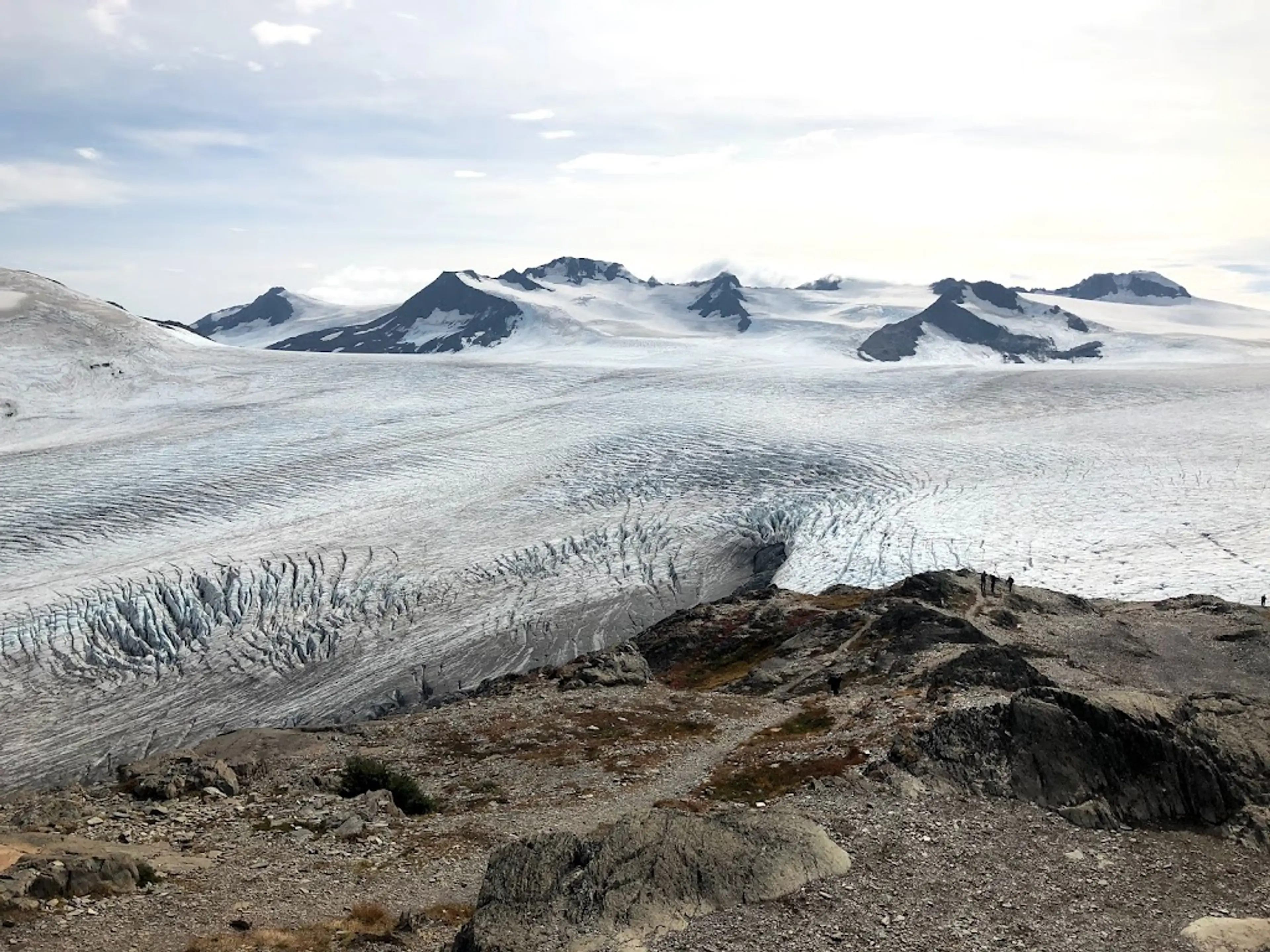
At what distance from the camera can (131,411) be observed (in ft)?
248

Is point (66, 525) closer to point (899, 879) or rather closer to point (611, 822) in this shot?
point (611, 822)

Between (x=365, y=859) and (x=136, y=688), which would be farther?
(x=136, y=688)

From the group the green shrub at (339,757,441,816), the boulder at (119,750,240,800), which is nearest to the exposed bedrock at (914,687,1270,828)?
the green shrub at (339,757,441,816)

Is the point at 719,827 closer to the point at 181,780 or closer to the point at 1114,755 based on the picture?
the point at 1114,755

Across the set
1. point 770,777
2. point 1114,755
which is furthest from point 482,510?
point 1114,755

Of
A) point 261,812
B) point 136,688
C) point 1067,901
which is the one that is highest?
point 1067,901

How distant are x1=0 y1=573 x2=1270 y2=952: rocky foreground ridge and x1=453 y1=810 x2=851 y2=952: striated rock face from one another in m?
0.04

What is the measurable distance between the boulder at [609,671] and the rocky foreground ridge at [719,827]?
9.15ft

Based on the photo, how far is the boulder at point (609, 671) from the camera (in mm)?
32031

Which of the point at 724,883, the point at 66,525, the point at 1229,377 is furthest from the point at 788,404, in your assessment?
the point at 724,883

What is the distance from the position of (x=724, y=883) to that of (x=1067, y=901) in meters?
4.68

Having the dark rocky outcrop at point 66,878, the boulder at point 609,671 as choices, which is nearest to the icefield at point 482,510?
the boulder at point 609,671

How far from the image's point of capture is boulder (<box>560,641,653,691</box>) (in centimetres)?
3203

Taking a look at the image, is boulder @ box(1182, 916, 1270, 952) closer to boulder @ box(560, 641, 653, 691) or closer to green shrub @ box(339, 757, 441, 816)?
green shrub @ box(339, 757, 441, 816)
